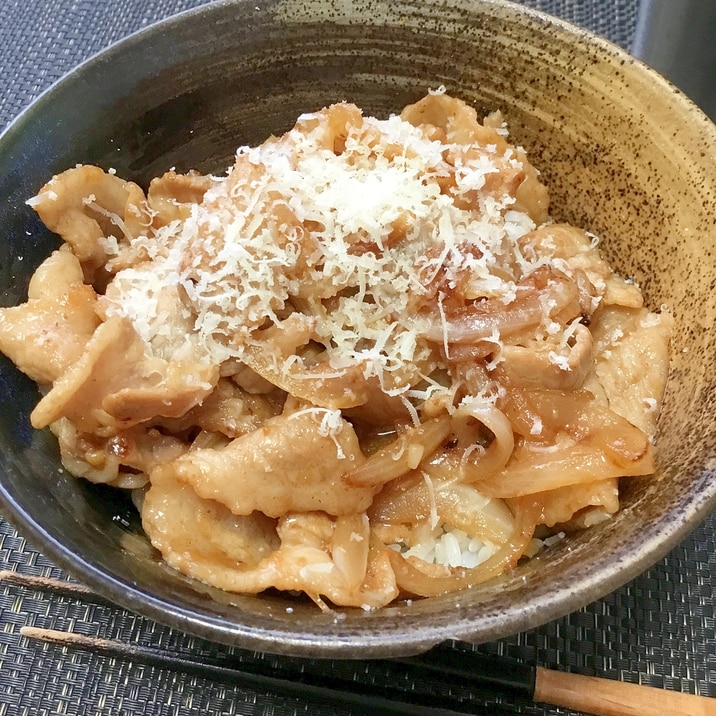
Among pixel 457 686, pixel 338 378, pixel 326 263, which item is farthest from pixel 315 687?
pixel 326 263

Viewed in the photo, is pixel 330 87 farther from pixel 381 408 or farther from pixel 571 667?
pixel 571 667

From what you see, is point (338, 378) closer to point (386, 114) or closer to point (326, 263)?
point (326, 263)

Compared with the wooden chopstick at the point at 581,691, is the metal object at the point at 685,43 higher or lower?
higher

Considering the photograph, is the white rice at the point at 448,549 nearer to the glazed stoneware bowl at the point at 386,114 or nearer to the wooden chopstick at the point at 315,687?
the glazed stoneware bowl at the point at 386,114

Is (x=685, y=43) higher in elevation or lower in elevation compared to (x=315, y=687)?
higher

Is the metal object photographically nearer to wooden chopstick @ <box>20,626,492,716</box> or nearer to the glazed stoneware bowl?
the glazed stoneware bowl

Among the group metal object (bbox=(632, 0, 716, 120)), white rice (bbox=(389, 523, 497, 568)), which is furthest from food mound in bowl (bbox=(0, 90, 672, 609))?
metal object (bbox=(632, 0, 716, 120))

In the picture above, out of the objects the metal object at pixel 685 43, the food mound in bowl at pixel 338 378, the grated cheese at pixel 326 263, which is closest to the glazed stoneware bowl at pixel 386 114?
the food mound in bowl at pixel 338 378
